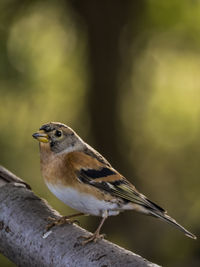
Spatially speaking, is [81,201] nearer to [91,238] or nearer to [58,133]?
[91,238]

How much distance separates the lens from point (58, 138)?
4422 millimetres

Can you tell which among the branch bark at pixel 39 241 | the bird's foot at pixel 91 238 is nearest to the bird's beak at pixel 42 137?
the branch bark at pixel 39 241

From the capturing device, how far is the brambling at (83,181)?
13.4 feet

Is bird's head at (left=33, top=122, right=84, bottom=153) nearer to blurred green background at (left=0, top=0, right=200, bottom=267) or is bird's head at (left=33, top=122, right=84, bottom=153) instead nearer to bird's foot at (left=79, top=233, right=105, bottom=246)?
bird's foot at (left=79, top=233, right=105, bottom=246)

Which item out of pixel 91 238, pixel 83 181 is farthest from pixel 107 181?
pixel 91 238

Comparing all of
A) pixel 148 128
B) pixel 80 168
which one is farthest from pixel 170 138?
pixel 80 168

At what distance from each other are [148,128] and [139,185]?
51.7 inches

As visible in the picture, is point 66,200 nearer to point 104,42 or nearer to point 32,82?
point 32,82

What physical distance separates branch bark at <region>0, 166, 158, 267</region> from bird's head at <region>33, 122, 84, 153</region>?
1.39 ft

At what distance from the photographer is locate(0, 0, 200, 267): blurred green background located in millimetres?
8750

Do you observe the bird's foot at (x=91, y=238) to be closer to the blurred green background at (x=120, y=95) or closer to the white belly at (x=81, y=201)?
the white belly at (x=81, y=201)

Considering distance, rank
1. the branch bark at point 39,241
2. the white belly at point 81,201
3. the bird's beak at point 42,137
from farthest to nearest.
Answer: the bird's beak at point 42,137, the white belly at point 81,201, the branch bark at point 39,241

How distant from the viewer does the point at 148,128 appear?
10.6 meters

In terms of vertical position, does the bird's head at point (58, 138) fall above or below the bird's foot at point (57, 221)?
above
